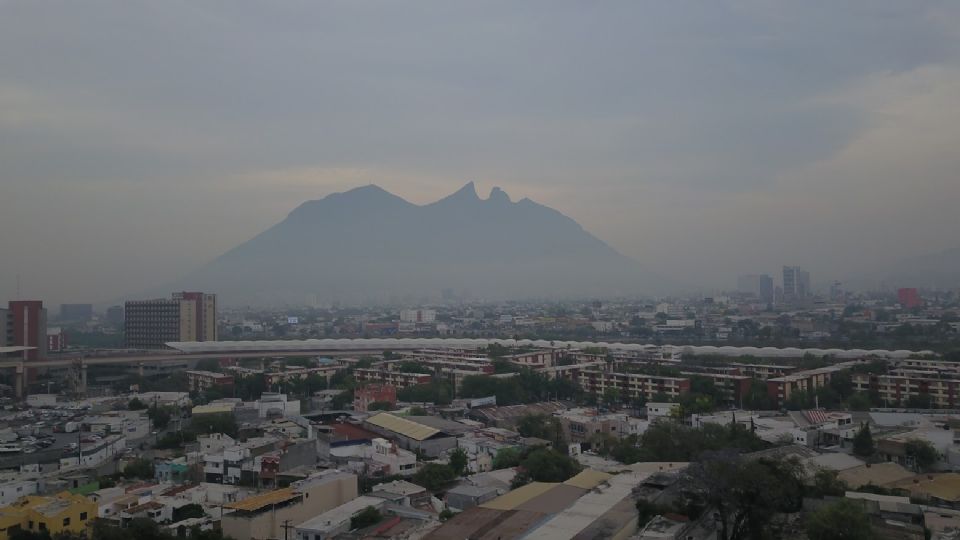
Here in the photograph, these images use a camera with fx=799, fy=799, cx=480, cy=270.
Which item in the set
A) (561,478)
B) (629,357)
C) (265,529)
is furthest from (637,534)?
(629,357)

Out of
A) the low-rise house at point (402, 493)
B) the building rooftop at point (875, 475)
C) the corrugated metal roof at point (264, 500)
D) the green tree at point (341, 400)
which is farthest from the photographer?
the green tree at point (341, 400)

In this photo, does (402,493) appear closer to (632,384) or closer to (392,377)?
(632,384)

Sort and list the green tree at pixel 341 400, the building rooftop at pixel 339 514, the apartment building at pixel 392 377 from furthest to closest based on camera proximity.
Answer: the apartment building at pixel 392 377 < the green tree at pixel 341 400 < the building rooftop at pixel 339 514

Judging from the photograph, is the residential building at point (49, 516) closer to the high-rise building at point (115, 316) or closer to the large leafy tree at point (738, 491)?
the large leafy tree at point (738, 491)

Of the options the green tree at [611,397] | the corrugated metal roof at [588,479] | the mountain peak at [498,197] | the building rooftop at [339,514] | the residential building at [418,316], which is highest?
the mountain peak at [498,197]

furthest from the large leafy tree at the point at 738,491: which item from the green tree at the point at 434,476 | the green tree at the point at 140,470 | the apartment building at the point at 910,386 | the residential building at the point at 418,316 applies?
the residential building at the point at 418,316

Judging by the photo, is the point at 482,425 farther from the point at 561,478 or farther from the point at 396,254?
the point at 396,254

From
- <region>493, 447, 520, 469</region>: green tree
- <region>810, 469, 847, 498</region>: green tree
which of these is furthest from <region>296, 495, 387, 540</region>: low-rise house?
<region>810, 469, 847, 498</region>: green tree
